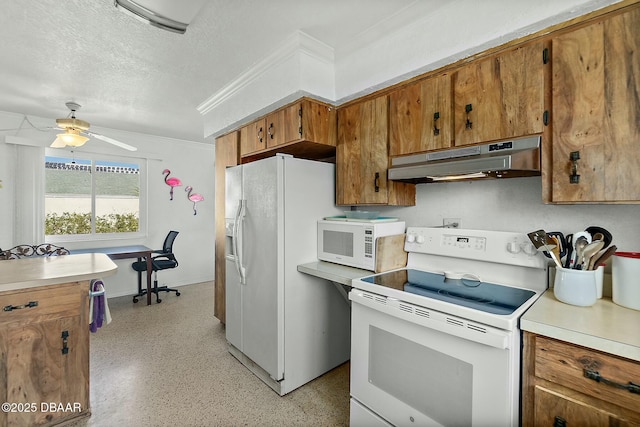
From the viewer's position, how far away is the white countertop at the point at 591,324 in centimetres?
93

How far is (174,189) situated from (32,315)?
11.8 ft

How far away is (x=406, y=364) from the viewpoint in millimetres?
1399

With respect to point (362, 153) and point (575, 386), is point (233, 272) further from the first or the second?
point (575, 386)

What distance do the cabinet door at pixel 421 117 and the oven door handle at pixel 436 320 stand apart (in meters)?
0.93

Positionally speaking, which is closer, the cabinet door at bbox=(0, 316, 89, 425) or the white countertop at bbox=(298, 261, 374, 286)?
the cabinet door at bbox=(0, 316, 89, 425)

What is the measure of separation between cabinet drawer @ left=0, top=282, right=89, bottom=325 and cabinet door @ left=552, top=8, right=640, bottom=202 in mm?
2690

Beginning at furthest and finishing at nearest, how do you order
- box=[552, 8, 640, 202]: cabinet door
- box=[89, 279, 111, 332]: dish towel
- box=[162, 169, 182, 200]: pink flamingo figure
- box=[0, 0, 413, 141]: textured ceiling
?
box=[162, 169, 182, 200]: pink flamingo figure → box=[89, 279, 111, 332]: dish towel → box=[0, 0, 413, 141]: textured ceiling → box=[552, 8, 640, 202]: cabinet door

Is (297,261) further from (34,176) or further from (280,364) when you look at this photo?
(34,176)

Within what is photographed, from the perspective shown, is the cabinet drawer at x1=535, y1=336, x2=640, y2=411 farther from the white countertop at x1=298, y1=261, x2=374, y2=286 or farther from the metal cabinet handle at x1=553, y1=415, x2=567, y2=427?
the white countertop at x1=298, y1=261, x2=374, y2=286

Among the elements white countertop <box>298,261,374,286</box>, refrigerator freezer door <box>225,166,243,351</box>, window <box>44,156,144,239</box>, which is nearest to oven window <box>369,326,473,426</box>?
white countertop <box>298,261,374,286</box>

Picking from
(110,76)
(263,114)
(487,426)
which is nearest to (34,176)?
(110,76)

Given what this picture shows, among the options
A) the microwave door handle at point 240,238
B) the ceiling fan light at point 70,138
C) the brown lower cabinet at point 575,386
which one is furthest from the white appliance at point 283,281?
the ceiling fan light at point 70,138

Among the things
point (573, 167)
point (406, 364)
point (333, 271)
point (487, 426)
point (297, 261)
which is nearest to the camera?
point (487, 426)

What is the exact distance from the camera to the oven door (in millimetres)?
1091
